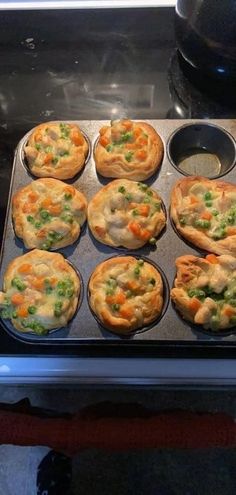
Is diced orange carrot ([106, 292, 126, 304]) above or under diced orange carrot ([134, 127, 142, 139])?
under

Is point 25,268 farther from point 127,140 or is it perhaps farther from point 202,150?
point 202,150

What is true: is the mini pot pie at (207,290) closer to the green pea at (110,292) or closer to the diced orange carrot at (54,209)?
the green pea at (110,292)

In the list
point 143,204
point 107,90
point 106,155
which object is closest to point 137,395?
point 143,204

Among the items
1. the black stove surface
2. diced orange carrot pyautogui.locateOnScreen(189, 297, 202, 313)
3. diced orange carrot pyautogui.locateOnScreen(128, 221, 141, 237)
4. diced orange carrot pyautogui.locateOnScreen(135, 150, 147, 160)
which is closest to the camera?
diced orange carrot pyautogui.locateOnScreen(189, 297, 202, 313)

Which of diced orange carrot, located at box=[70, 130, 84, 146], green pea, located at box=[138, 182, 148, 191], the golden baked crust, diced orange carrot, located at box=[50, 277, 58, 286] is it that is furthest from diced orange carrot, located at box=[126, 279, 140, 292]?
diced orange carrot, located at box=[70, 130, 84, 146]

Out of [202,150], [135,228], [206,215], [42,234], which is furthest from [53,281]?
[202,150]

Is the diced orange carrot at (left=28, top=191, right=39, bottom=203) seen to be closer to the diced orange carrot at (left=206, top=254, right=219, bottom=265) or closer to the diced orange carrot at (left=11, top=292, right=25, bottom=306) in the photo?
the diced orange carrot at (left=11, top=292, right=25, bottom=306)

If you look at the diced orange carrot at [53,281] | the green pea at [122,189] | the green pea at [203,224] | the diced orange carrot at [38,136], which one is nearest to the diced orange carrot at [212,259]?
the green pea at [203,224]

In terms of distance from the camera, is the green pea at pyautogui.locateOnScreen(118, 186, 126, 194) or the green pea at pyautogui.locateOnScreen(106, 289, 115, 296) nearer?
the green pea at pyautogui.locateOnScreen(106, 289, 115, 296)
